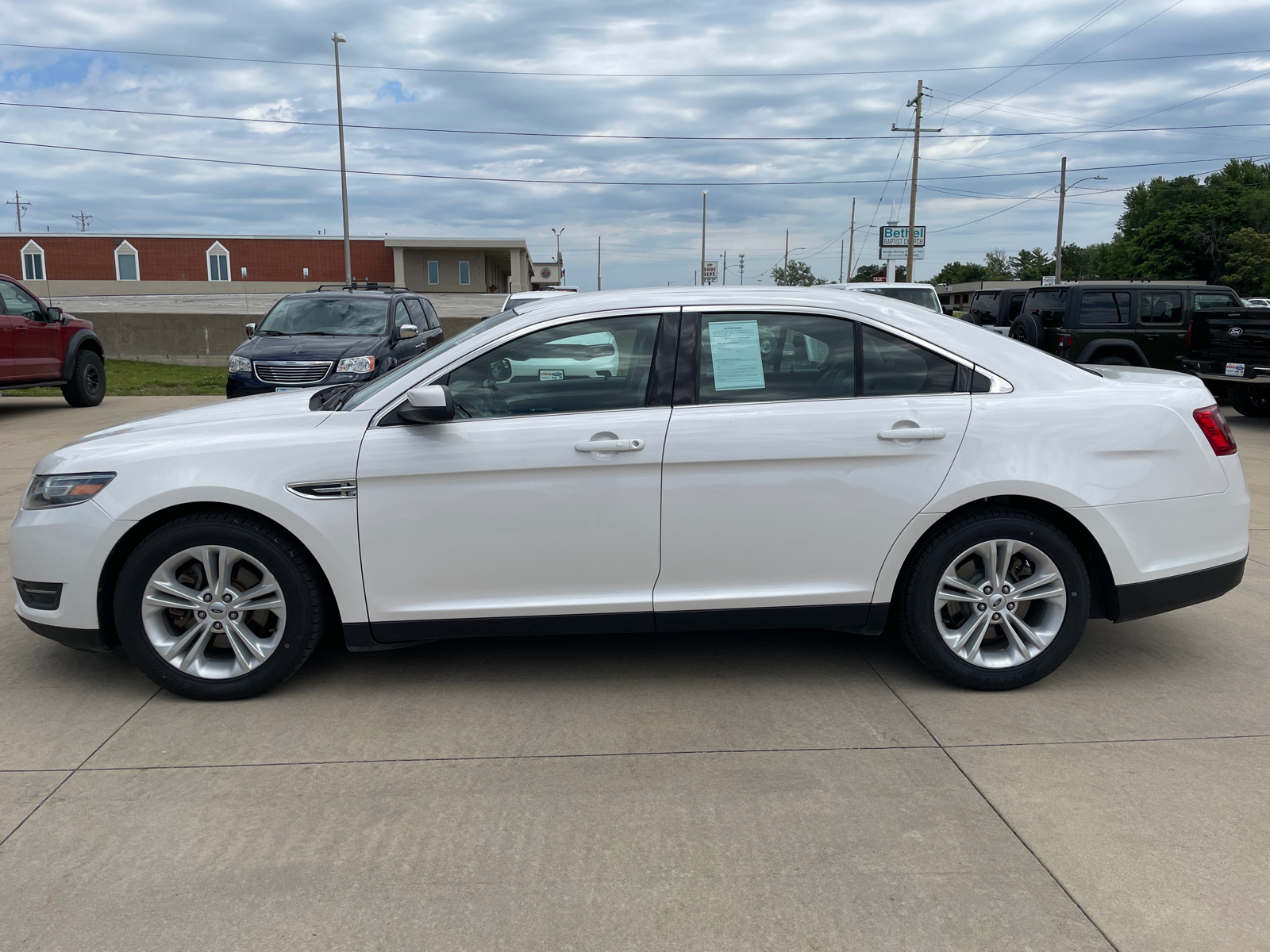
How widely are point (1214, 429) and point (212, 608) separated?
4.16 m

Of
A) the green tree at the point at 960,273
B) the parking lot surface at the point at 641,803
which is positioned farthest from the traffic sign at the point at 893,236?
the green tree at the point at 960,273

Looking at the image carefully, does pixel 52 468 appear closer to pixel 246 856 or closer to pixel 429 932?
pixel 246 856

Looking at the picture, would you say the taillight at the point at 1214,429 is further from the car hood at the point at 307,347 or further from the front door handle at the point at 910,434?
the car hood at the point at 307,347

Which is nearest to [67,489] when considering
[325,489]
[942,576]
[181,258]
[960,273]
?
[325,489]

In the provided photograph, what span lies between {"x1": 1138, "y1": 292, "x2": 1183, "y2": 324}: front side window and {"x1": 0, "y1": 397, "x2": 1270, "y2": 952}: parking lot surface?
1157 cm

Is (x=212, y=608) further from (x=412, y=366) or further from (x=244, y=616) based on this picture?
(x=412, y=366)

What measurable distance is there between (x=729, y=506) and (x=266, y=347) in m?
9.24

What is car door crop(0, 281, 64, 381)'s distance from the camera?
1272 cm

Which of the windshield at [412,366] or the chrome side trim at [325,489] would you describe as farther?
the windshield at [412,366]

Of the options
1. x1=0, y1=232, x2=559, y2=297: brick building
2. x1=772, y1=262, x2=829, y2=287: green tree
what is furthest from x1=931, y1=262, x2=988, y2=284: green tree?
x1=0, y1=232, x2=559, y2=297: brick building

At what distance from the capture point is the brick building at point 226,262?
182 ft

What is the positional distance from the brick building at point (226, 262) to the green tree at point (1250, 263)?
54.6 metres

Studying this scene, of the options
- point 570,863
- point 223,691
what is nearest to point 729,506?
point 570,863

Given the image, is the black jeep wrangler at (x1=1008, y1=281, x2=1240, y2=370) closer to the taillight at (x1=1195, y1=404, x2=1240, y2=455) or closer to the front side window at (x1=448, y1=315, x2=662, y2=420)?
the taillight at (x1=1195, y1=404, x2=1240, y2=455)
